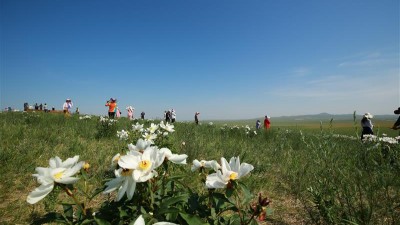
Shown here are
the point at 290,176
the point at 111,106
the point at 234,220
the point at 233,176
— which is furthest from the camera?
the point at 111,106

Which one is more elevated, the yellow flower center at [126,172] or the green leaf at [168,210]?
the yellow flower center at [126,172]

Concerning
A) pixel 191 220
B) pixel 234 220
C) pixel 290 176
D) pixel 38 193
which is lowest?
pixel 290 176

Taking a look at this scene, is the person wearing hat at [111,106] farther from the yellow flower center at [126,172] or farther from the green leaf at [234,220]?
the yellow flower center at [126,172]

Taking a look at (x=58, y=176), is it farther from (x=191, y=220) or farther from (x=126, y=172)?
(x=191, y=220)

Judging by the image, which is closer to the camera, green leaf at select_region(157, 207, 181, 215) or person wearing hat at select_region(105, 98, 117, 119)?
green leaf at select_region(157, 207, 181, 215)

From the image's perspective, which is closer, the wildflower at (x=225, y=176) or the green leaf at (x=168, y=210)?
the green leaf at (x=168, y=210)

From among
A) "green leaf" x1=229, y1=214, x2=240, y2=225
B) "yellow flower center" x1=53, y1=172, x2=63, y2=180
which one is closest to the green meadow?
"green leaf" x1=229, y1=214, x2=240, y2=225

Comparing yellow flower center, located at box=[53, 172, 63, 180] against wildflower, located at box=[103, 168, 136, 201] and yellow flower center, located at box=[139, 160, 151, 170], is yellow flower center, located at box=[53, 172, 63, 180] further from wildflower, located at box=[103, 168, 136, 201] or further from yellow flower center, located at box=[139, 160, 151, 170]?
yellow flower center, located at box=[139, 160, 151, 170]

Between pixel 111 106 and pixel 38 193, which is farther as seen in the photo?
pixel 111 106

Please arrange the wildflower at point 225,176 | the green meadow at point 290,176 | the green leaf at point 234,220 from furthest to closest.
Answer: the green meadow at point 290,176 < the green leaf at point 234,220 < the wildflower at point 225,176

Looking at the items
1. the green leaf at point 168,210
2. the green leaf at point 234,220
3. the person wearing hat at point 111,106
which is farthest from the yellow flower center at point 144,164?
the person wearing hat at point 111,106

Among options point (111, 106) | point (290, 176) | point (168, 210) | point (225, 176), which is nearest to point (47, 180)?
point (168, 210)

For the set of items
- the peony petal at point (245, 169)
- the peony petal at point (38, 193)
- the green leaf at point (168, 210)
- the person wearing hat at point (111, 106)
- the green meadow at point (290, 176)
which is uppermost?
the person wearing hat at point (111, 106)

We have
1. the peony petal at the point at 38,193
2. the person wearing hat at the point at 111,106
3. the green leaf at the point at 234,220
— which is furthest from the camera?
the person wearing hat at the point at 111,106
